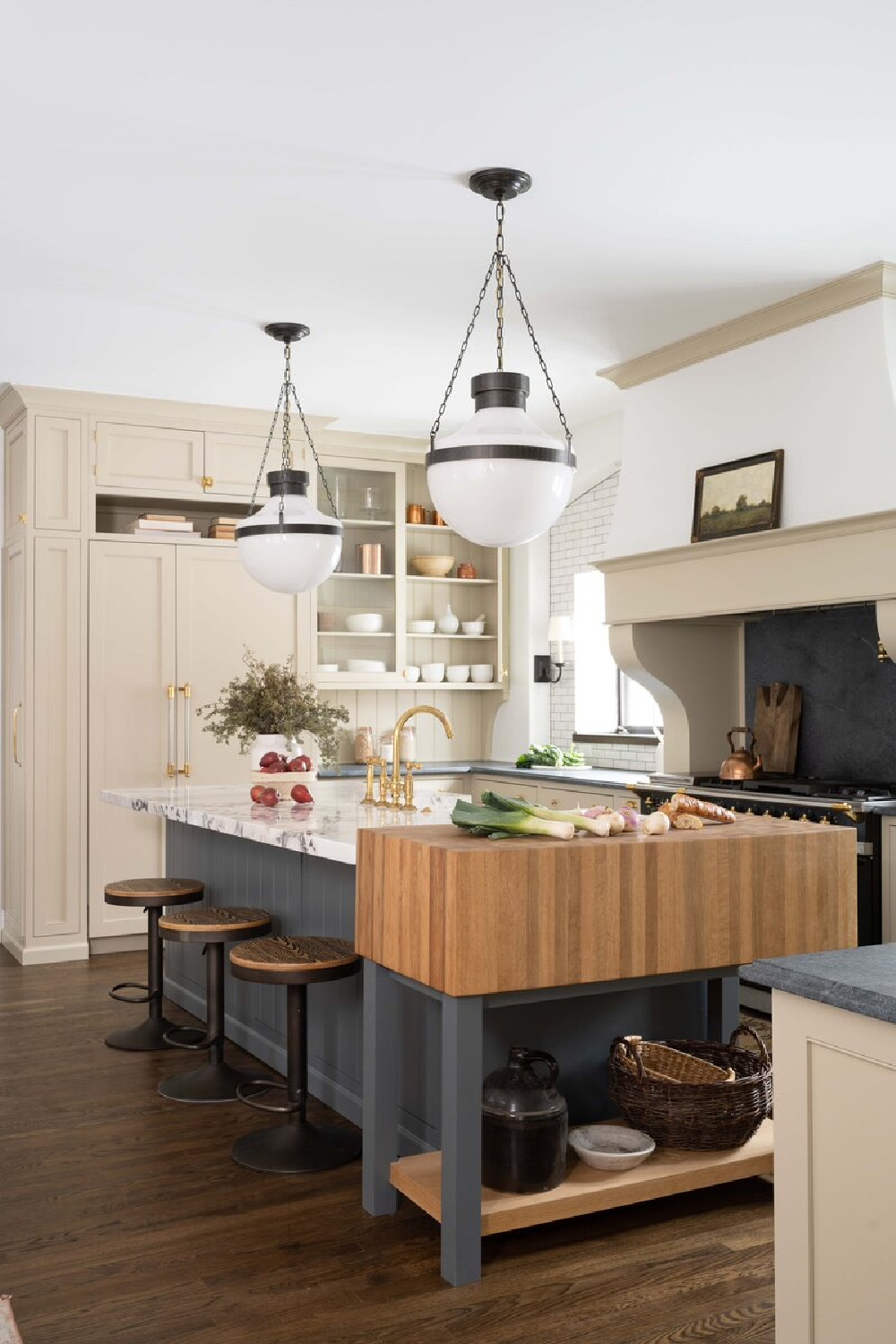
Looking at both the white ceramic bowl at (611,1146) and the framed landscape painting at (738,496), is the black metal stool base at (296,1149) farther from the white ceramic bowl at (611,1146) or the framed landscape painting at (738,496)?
the framed landscape painting at (738,496)

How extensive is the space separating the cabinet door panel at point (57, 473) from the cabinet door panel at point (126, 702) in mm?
200

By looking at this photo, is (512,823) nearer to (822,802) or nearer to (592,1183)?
(592,1183)

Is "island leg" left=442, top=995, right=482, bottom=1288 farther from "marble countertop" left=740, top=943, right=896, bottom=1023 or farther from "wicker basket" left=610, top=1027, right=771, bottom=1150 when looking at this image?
"marble countertop" left=740, top=943, right=896, bottom=1023

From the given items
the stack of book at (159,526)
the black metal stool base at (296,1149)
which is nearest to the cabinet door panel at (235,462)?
the stack of book at (159,526)

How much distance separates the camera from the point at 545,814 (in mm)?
2941

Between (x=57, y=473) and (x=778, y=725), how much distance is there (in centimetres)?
366

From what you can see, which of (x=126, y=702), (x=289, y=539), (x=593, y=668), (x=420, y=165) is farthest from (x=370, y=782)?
(x=593, y=668)

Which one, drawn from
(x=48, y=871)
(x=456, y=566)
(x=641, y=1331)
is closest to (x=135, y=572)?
(x=48, y=871)

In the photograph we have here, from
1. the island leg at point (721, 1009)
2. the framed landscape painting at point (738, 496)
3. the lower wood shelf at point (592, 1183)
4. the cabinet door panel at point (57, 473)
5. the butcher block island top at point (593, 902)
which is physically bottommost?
the lower wood shelf at point (592, 1183)

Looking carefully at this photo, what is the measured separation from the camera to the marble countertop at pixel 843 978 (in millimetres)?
1604

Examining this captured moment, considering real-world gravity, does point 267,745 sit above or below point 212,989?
above

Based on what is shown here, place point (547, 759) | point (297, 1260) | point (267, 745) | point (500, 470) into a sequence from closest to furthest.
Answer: point (297, 1260), point (500, 470), point (267, 745), point (547, 759)

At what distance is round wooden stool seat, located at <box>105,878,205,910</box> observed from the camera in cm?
443

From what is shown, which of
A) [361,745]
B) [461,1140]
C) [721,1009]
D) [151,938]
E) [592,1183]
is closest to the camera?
[461,1140]
